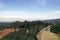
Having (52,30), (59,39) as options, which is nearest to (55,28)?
(52,30)

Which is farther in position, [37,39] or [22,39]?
[37,39]

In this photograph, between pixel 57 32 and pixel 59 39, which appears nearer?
pixel 59 39

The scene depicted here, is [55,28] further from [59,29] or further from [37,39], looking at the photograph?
[37,39]

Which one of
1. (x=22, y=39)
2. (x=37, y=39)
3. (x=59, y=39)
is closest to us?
(x=22, y=39)

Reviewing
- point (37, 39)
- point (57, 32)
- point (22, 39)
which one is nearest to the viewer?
point (22, 39)

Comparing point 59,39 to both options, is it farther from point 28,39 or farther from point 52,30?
point 52,30

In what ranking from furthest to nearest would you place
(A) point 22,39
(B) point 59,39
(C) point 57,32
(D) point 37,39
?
(C) point 57,32
(B) point 59,39
(D) point 37,39
(A) point 22,39

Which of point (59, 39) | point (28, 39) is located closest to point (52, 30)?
point (59, 39)

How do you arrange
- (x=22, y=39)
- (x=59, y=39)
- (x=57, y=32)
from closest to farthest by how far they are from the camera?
(x=22, y=39), (x=59, y=39), (x=57, y=32)

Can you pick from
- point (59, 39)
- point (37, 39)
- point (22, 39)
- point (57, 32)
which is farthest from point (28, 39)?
point (57, 32)
